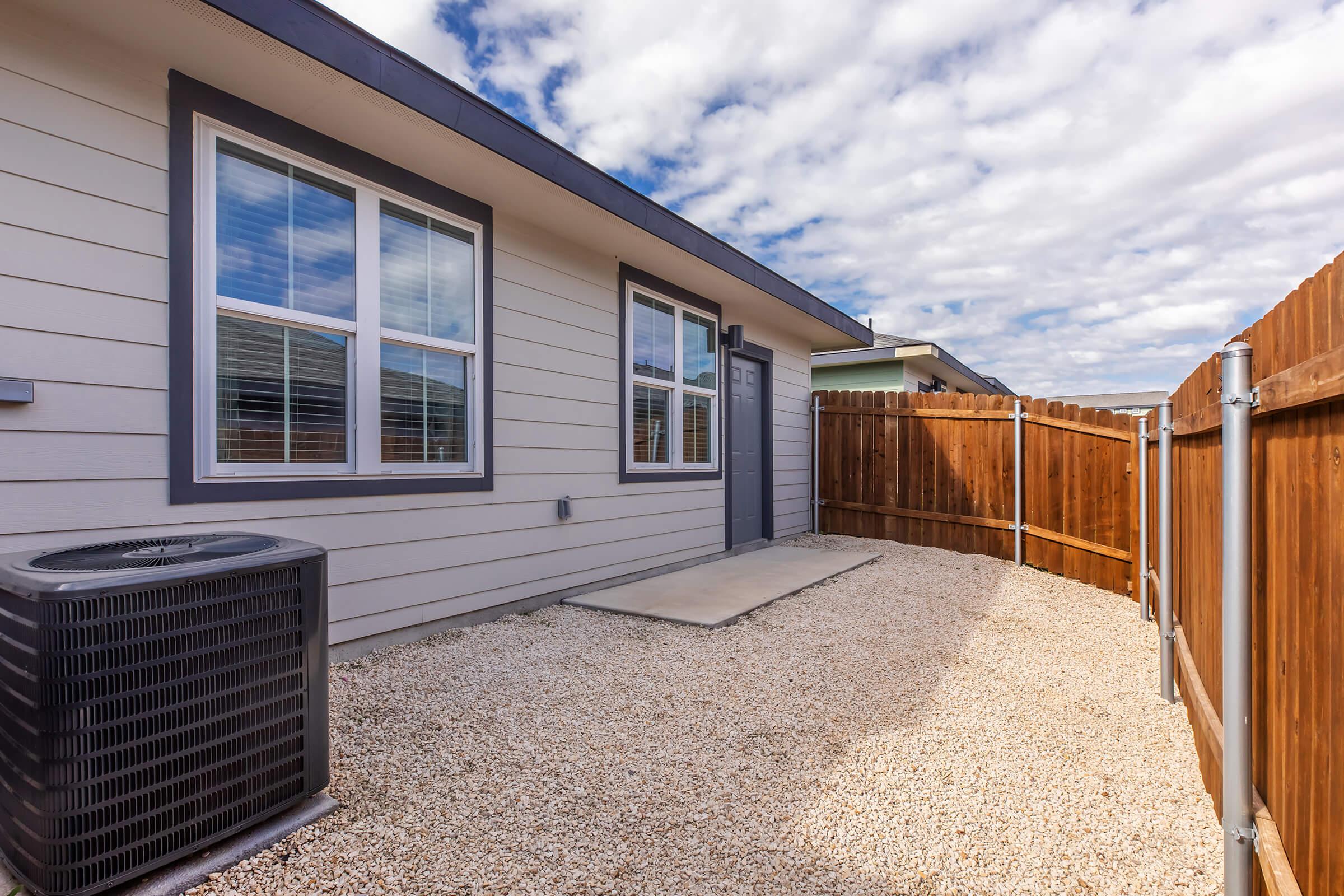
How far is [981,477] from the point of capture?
6.95 metres

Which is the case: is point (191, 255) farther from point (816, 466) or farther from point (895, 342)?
point (895, 342)

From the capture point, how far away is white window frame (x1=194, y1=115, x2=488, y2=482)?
109 inches

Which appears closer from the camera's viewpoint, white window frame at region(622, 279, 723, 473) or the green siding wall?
white window frame at region(622, 279, 723, 473)

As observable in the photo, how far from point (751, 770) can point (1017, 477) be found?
5480 mm

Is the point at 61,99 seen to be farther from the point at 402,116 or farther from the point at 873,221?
the point at 873,221

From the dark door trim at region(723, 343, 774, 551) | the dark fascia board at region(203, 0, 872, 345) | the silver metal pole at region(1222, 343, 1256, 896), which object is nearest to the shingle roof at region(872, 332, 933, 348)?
the dark door trim at region(723, 343, 774, 551)

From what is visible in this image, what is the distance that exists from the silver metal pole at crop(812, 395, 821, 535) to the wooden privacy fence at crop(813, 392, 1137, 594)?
40 mm

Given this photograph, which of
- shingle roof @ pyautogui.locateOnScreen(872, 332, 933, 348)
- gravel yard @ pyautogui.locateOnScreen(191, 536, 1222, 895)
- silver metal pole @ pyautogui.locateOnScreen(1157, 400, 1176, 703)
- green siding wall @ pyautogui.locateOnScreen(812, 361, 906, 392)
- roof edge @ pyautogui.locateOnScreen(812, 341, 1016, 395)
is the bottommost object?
gravel yard @ pyautogui.locateOnScreen(191, 536, 1222, 895)

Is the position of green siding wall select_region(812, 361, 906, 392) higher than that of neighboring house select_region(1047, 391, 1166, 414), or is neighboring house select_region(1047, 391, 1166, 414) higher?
neighboring house select_region(1047, 391, 1166, 414)

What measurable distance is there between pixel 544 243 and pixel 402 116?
1.52 m

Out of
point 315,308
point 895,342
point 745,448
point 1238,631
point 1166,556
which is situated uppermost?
point 895,342

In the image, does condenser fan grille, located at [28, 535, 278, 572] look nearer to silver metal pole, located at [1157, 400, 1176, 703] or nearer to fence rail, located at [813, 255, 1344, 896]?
fence rail, located at [813, 255, 1344, 896]

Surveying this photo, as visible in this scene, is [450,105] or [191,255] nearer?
[191,255]

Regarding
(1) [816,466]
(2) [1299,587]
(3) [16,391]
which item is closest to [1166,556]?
(2) [1299,587]
